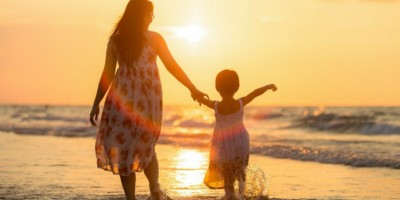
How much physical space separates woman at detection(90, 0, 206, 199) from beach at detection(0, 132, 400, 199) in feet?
6.46

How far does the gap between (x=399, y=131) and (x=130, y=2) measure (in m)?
24.8

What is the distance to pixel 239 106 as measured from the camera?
23.2 feet

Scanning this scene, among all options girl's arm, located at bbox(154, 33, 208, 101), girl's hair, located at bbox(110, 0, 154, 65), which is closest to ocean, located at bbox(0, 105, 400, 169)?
girl's arm, located at bbox(154, 33, 208, 101)

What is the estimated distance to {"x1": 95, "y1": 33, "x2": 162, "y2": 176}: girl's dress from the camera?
6.24 meters

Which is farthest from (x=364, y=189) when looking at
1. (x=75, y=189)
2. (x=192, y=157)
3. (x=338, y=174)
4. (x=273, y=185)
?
(x=192, y=157)

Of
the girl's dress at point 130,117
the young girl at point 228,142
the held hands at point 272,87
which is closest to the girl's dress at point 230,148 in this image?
the young girl at point 228,142

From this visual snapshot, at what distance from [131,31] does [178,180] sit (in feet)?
15.0

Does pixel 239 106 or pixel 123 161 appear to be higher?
pixel 239 106

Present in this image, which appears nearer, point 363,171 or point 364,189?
point 364,189

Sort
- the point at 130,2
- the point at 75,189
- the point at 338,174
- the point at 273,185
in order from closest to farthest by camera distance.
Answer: the point at 130,2, the point at 75,189, the point at 273,185, the point at 338,174

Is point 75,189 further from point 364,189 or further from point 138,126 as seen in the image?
point 364,189

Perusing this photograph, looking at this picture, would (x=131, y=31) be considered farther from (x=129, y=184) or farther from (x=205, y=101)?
(x=129, y=184)

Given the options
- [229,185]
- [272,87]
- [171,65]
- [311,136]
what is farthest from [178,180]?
[311,136]

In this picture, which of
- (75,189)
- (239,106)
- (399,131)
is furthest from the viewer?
(399,131)
